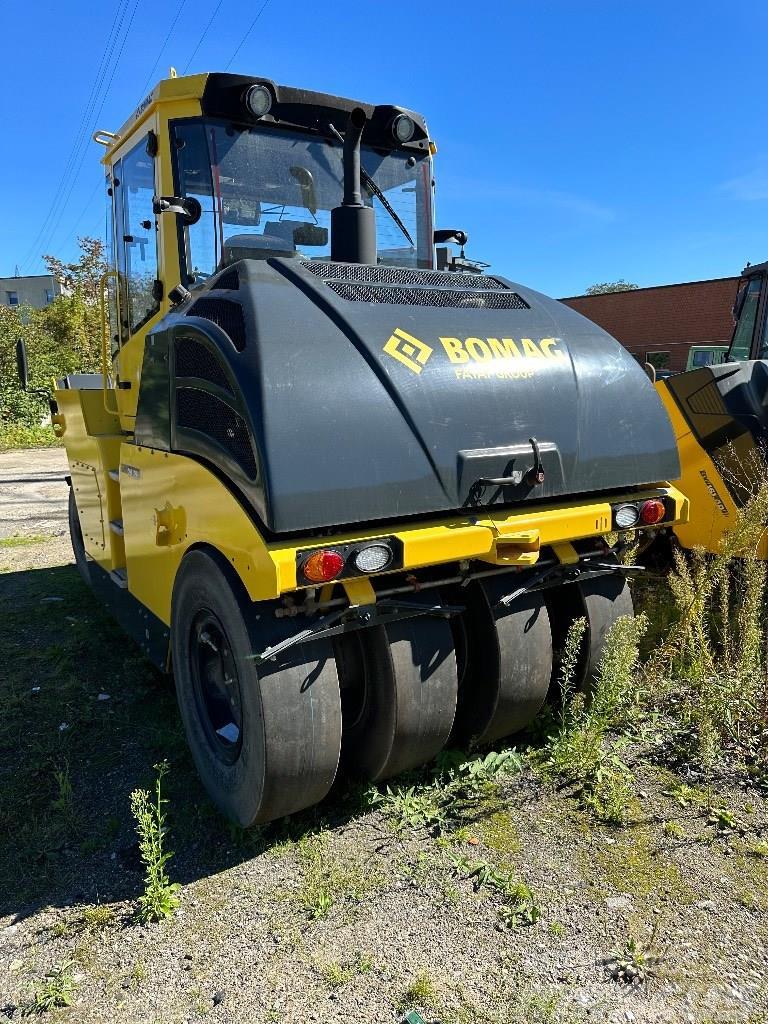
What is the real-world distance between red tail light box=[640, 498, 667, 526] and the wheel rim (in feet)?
5.82

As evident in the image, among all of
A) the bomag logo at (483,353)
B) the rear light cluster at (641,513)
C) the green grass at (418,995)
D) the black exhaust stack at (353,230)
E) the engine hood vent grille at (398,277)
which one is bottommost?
the green grass at (418,995)

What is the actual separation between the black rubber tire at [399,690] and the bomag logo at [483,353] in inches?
37.6

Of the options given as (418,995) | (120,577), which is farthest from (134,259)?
(418,995)

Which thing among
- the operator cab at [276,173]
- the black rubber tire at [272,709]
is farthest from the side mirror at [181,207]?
the black rubber tire at [272,709]

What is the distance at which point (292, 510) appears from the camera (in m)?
2.36

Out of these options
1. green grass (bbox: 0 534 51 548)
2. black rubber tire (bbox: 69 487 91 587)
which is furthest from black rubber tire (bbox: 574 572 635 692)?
green grass (bbox: 0 534 51 548)

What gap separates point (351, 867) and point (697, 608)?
6.53ft

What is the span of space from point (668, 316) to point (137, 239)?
100 feet

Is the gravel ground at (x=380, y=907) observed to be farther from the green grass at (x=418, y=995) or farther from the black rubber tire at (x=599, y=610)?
the black rubber tire at (x=599, y=610)

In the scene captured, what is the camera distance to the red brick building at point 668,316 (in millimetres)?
29094

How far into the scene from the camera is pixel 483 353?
9.52 feet

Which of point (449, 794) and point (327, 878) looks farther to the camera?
point (449, 794)

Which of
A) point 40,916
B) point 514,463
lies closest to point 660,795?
point 514,463

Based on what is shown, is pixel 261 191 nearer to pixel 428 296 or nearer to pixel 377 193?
pixel 377 193
